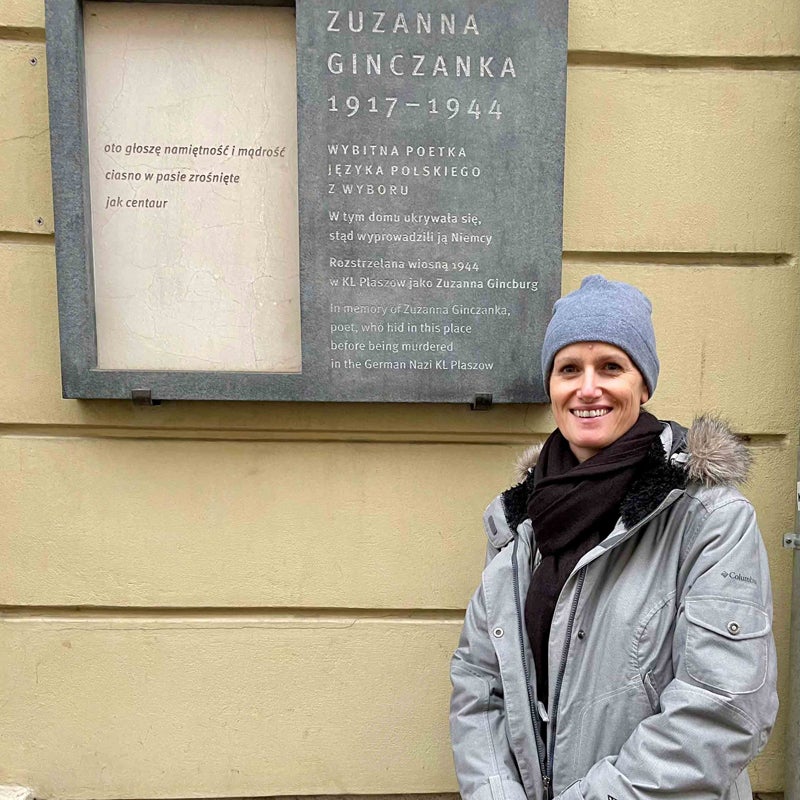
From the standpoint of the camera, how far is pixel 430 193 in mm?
2324

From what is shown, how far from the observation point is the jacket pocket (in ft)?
4.51

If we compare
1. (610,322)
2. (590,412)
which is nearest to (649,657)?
(590,412)

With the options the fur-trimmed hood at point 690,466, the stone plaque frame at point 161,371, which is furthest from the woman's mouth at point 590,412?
the stone plaque frame at point 161,371

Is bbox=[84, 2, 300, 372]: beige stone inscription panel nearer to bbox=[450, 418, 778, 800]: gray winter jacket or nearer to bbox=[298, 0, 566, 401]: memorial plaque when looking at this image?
bbox=[298, 0, 566, 401]: memorial plaque

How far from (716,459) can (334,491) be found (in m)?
1.36

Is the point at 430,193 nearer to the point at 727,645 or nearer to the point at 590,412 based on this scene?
the point at 590,412

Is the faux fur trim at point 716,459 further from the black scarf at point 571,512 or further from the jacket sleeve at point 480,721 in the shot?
the jacket sleeve at point 480,721

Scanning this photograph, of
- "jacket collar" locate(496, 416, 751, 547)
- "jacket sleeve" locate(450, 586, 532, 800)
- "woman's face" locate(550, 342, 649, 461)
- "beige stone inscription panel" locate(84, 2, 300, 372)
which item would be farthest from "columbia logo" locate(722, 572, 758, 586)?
"beige stone inscription panel" locate(84, 2, 300, 372)

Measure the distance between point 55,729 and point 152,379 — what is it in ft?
4.28

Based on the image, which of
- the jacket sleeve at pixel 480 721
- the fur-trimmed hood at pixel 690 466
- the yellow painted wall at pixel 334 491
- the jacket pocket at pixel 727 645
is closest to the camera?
the jacket pocket at pixel 727 645

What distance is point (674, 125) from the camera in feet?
7.91

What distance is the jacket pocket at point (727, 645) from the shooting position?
138 cm

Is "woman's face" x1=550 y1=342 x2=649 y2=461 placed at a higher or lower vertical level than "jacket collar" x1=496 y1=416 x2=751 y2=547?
higher

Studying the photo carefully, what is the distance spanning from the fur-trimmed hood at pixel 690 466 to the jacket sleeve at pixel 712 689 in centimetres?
9
